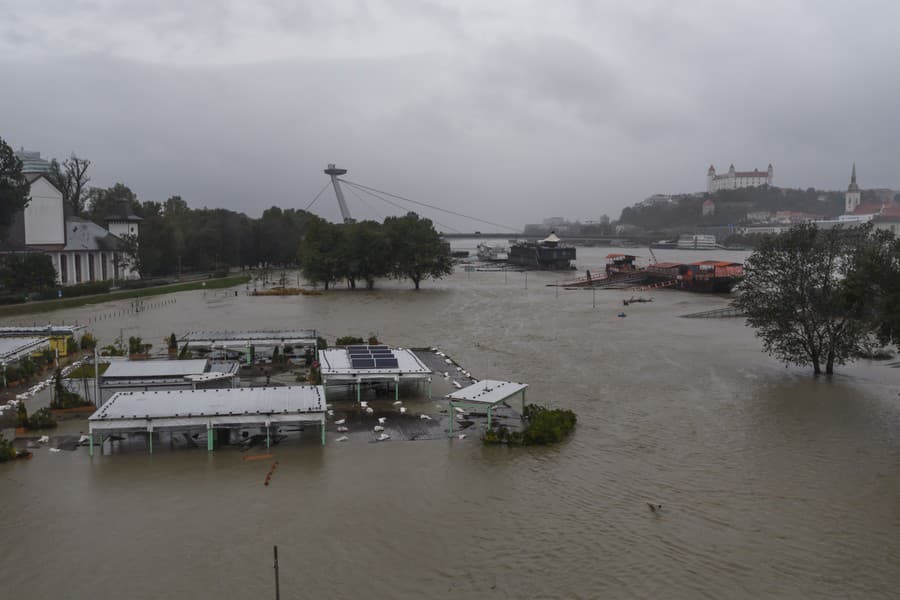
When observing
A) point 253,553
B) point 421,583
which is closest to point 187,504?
point 253,553

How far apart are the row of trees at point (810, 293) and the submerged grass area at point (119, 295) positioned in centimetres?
3612

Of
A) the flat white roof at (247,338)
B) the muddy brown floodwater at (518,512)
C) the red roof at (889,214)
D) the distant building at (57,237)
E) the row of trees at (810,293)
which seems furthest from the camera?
the red roof at (889,214)

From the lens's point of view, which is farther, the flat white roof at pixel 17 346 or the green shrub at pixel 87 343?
the green shrub at pixel 87 343

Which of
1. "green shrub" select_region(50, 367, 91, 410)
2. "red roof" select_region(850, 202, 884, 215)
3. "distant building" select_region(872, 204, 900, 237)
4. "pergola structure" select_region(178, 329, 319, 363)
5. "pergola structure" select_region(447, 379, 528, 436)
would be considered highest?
"red roof" select_region(850, 202, 884, 215)

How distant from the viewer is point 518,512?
39.2 feet

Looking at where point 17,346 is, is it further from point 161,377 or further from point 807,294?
point 807,294

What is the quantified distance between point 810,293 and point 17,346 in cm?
2367

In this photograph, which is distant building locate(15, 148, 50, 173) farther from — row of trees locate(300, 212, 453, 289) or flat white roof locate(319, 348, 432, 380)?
flat white roof locate(319, 348, 432, 380)

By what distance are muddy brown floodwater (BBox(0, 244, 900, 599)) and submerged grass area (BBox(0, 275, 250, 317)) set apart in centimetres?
2937

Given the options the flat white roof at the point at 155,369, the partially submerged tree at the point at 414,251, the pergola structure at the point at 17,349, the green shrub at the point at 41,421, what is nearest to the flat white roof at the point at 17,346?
the pergola structure at the point at 17,349

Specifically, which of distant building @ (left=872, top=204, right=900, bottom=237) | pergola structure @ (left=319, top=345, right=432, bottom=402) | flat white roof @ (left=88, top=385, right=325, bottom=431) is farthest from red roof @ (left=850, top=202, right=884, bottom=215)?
flat white roof @ (left=88, top=385, right=325, bottom=431)

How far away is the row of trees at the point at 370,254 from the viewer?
57281 mm

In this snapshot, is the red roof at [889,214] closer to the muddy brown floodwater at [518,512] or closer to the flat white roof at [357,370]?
the muddy brown floodwater at [518,512]

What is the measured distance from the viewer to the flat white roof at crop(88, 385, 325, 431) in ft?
47.3
